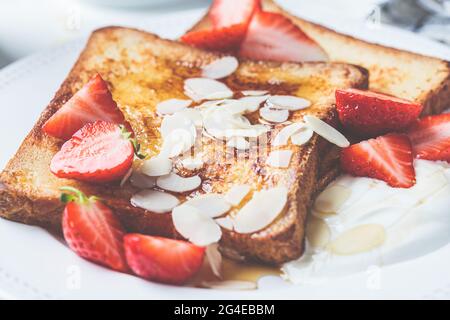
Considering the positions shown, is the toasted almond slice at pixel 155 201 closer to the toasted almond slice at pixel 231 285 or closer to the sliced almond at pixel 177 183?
the sliced almond at pixel 177 183

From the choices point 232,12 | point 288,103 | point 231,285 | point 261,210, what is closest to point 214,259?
point 231,285

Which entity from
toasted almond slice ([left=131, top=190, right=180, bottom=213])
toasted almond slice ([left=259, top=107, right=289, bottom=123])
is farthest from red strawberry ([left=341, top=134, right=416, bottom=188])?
toasted almond slice ([left=131, top=190, right=180, bottom=213])

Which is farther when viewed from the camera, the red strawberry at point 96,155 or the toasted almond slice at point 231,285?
the red strawberry at point 96,155

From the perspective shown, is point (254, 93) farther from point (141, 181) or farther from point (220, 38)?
point (141, 181)

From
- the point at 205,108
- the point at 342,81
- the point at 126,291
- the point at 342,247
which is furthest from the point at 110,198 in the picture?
the point at 342,81

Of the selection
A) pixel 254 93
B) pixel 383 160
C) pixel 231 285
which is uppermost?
pixel 254 93

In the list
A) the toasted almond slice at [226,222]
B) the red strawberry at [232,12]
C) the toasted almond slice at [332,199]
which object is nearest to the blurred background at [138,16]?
the red strawberry at [232,12]

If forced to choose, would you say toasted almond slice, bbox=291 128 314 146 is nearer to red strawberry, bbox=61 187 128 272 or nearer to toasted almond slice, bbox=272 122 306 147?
toasted almond slice, bbox=272 122 306 147
